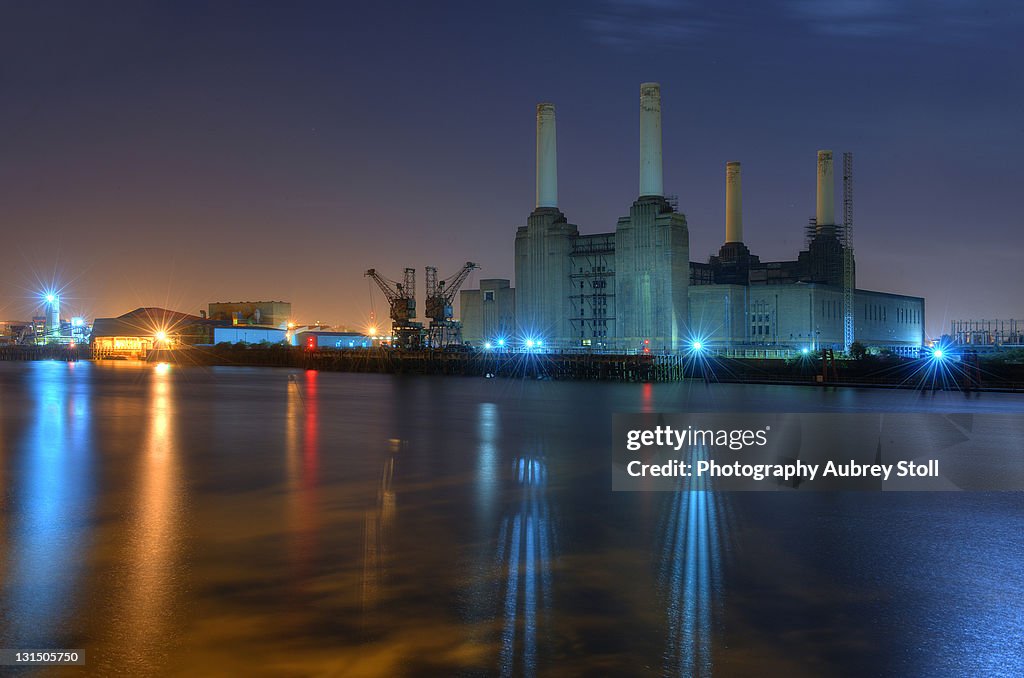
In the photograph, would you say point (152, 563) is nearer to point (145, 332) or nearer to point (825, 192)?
point (825, 192)

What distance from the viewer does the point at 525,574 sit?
953 cm

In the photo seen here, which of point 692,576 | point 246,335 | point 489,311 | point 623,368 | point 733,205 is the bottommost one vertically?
point 692,576

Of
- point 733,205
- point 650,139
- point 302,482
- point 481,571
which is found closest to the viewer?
point 481,571

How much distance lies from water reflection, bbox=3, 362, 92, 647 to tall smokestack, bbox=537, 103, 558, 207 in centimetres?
7123

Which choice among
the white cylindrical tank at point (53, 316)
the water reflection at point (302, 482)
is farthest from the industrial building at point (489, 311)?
the white cylindrical tank at point (53, 316)

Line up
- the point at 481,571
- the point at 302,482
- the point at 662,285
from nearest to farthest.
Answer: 1. the point at 481,571
2. the point at 302,482
3. the point at 662,285

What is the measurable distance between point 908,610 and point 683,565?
2.48 m

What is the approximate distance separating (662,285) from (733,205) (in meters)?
23.1

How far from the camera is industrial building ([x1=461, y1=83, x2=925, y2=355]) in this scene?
291 ft

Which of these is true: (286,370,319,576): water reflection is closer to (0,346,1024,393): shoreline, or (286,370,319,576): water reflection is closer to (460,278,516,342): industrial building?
(0,346,1024,393): shoreline

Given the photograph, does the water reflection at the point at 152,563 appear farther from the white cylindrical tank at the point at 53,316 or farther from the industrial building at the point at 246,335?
the white cylindrical tank at the point at 53,316

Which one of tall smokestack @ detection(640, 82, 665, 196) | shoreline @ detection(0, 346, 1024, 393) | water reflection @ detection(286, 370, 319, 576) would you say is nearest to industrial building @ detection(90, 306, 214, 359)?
shoreline @ detection(0, 346, 1024, 393)

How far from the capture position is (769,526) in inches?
482

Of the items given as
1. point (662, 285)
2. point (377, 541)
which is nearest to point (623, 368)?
point (662, 285)
